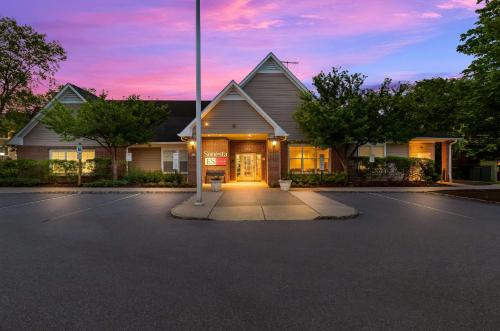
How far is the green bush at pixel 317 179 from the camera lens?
978 inches

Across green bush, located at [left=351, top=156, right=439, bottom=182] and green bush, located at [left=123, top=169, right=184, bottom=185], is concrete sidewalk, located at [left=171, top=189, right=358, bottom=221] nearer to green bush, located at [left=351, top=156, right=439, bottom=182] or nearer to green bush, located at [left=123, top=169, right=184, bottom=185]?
green bush, located at [left=123, top=169, right=184, bottom=185]

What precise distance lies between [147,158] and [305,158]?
13284 mm

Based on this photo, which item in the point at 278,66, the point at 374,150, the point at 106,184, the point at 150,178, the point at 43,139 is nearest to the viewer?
the point at 106,184

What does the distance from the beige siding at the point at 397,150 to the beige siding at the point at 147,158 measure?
63.6 feet

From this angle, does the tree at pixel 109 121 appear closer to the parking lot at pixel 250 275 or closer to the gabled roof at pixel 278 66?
the gabled roof at pixel 278 66

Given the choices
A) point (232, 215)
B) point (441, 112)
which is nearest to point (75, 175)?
point (232, 215)

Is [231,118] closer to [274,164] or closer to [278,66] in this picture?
[274,164]

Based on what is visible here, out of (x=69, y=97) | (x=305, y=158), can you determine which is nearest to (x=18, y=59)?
(x=69, y=97)

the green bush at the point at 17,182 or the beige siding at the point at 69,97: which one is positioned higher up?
the beige siding at the point at 69,97

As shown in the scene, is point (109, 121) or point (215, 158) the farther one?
point (215, 158)

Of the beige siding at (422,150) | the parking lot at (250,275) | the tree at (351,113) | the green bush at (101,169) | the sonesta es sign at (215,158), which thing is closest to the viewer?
the parking lot at (250,275)

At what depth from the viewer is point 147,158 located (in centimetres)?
2902

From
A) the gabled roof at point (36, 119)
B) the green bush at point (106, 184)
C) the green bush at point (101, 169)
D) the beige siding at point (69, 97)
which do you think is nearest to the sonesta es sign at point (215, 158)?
the green bush at point (106, 184)

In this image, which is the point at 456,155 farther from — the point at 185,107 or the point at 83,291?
the point at 83,291
